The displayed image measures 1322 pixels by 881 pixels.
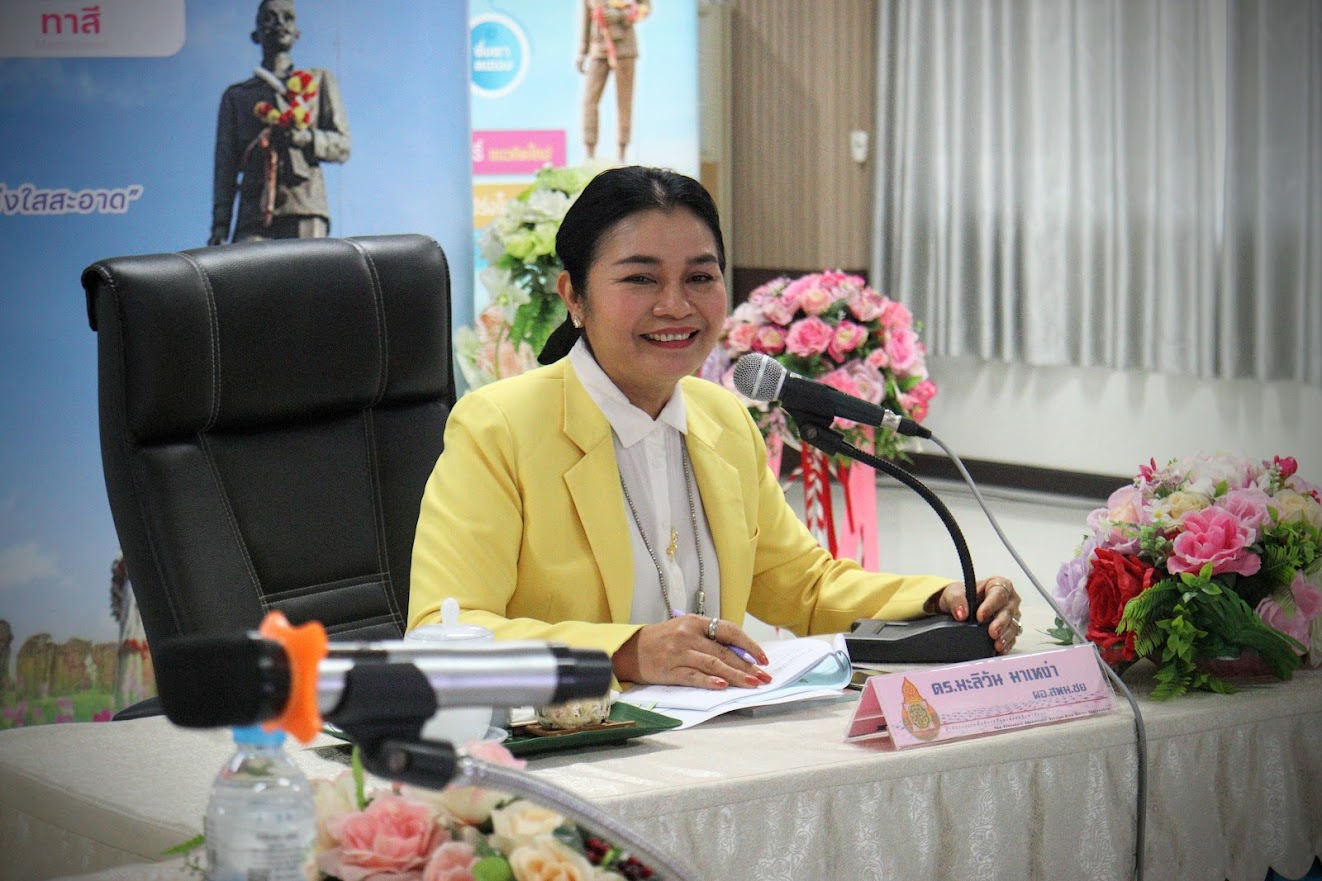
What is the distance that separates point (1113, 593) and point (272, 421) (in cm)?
114

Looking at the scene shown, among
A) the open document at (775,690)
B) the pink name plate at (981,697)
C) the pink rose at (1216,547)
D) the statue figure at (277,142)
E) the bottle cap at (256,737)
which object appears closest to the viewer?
the bottle cap at (256,737)

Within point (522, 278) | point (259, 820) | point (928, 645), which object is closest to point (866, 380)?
point (522, 278)

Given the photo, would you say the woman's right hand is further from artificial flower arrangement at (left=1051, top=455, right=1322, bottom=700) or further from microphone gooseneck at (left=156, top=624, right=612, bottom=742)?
microphone gooseneck at (left=156, top=624, right=612, bottom=742)

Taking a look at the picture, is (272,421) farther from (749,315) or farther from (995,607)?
(749,315)

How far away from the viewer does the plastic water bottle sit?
2.93ft

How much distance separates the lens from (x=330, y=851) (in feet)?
3.36

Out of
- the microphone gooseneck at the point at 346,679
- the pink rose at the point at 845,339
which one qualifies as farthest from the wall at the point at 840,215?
the microphone gooseneck at the point at 346,679

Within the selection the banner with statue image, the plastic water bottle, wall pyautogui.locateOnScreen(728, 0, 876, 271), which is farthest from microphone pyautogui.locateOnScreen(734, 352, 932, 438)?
wall pyautogui.locateOnScreen(728, 0, 876, 271)

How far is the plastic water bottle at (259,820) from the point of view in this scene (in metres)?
0.89

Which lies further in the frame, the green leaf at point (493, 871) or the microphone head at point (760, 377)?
the microphone head at point (760, 377)

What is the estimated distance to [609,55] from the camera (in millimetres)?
5023

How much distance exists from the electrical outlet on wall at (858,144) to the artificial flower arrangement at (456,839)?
656 cm

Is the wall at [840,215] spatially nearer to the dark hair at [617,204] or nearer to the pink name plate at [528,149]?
the pink name plate at [528,149]

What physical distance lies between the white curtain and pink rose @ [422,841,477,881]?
515 cm
